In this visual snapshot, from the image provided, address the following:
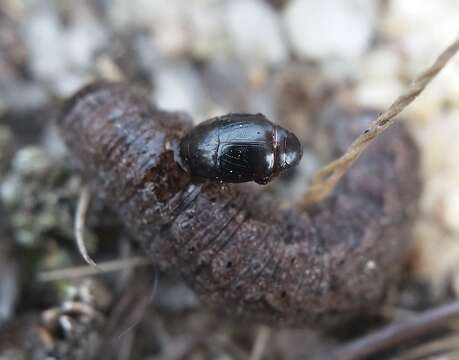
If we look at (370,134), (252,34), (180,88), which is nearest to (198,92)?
(180,88)

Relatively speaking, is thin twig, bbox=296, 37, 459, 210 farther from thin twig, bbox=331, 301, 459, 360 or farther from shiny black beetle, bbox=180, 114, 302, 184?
thin twig, bbox=331, 301, 459, 360

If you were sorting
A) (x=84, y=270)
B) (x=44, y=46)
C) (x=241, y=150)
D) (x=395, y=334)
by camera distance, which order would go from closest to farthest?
1. (x=241, y=150)
2. (x=395, y=334)
3. (x=84, y=270)
4. (x=44, y=46)

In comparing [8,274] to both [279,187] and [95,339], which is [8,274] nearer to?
[95,339]

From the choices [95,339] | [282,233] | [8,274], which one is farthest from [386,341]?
[8,274]

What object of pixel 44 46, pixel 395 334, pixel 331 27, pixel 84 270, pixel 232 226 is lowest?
pixel 395 334

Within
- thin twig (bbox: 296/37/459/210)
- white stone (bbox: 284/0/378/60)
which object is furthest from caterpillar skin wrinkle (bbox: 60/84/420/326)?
white stone (bbox: 284/0/378/60)

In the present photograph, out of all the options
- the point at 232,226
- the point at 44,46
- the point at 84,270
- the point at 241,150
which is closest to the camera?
the point at 241,150

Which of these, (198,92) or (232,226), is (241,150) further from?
(198,92)
